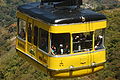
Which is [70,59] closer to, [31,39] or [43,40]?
[43,40]

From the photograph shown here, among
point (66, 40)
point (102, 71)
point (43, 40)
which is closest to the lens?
point (66, 40)

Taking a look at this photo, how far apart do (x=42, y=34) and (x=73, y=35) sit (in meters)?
1.42

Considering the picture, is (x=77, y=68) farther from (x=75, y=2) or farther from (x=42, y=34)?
(x=75, y=2)

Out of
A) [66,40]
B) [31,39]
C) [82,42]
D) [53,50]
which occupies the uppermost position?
[66,40]

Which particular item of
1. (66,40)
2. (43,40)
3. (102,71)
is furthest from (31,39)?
(102,71)

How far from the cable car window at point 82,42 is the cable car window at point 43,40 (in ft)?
3.85

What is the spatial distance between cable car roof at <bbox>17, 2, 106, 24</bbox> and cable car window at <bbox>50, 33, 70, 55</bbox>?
61 cm

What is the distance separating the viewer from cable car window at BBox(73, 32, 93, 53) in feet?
41.2

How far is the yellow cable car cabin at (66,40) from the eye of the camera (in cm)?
1234

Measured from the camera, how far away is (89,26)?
42.0 ft

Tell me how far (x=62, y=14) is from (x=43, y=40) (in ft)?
4.45

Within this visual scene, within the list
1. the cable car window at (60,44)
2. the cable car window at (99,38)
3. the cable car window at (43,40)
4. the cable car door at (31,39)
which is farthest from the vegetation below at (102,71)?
the cable car window at (60,44)

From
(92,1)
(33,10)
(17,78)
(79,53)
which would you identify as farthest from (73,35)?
(92,1)

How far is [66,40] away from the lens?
1245 centimetres
